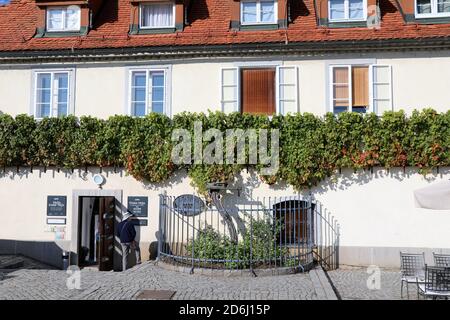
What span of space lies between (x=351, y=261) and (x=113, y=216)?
7119mm

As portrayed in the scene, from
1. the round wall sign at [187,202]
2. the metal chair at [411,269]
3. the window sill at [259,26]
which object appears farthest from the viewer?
the window sill at [259,26]

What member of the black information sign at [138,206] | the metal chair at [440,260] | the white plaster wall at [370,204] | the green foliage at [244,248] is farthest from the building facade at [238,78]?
the metal chair at [440,260]

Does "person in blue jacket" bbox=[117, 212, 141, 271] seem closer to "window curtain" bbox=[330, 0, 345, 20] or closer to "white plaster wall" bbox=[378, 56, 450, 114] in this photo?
"white plaster wall" bbox=[378, 56, 450, 114]

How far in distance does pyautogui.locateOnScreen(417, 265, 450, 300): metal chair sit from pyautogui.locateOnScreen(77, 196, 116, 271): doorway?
9133mm

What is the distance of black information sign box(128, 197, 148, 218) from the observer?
49.6ft

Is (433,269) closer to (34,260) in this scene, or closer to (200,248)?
(200,248)

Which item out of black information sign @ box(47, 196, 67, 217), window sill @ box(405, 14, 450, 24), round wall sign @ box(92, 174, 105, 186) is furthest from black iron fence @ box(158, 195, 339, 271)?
window sill @ box(405, 14, 450, 24)

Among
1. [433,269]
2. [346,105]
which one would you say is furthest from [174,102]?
[433,269]

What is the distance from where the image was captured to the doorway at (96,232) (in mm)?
15125

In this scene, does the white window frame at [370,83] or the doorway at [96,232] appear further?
the doorway at [96,232]

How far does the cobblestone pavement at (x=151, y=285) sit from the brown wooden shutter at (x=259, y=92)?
5.24 meters

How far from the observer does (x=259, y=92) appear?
15188 millimetres

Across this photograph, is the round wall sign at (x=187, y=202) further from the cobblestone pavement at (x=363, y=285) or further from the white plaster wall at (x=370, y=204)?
the cobblestone pavement at (x=363, y=285)

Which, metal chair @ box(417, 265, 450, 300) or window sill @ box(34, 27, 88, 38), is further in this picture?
window sill @ box(34, 27, 88, 38)
